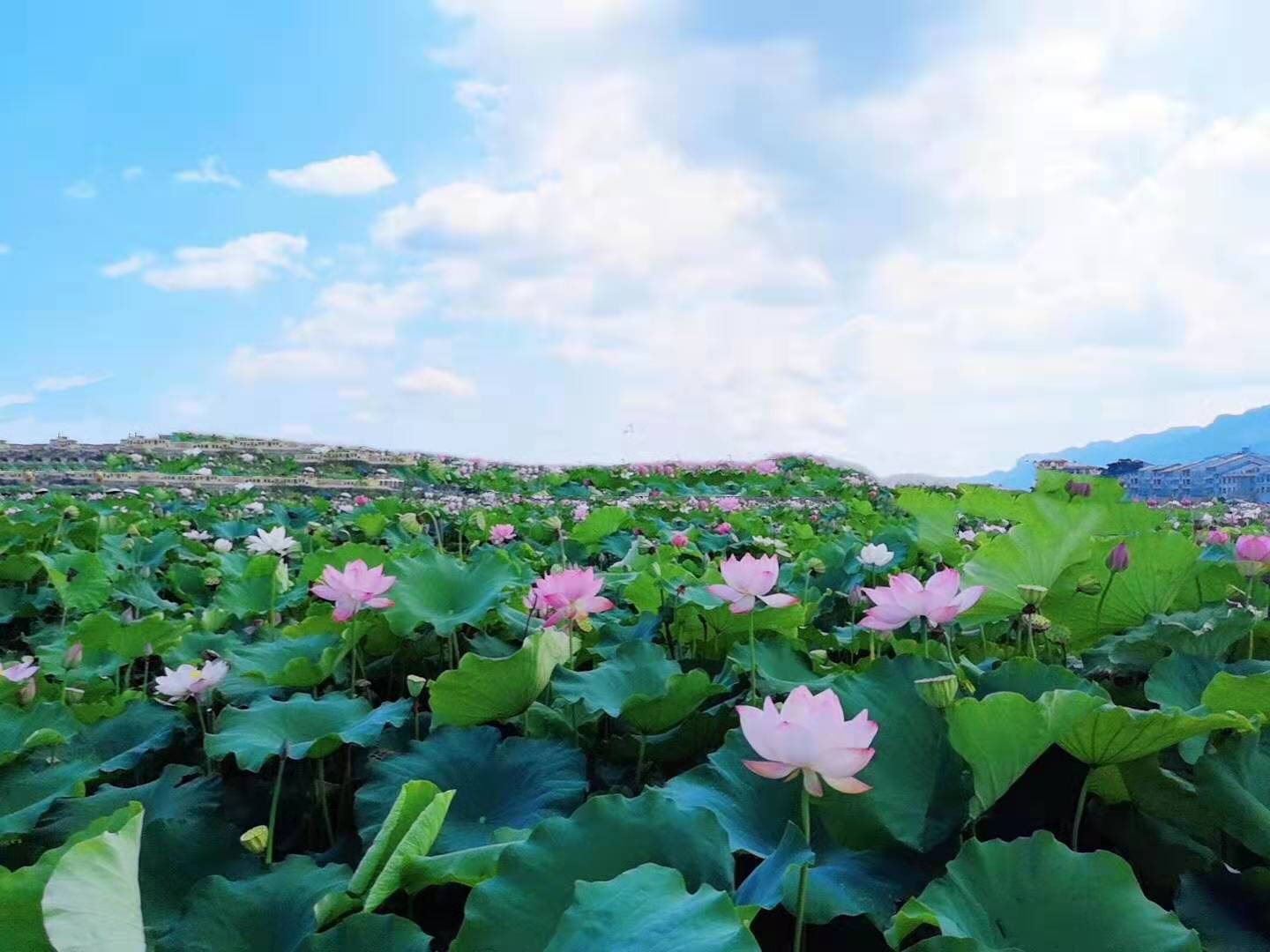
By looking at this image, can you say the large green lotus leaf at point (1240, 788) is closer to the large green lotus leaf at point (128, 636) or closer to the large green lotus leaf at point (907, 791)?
the large green lotus leaf at point (907, 791)

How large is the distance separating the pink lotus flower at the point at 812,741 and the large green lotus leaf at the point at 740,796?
152mm

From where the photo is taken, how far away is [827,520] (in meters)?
4.76

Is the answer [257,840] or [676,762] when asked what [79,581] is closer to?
[257,840]

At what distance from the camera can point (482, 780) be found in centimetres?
103

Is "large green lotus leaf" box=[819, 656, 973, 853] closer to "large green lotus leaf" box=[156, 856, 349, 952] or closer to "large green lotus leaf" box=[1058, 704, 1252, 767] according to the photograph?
"large green lotus leaf" box=[1058, 704, 1252, 767]

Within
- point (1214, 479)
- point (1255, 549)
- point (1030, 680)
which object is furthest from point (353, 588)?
point (1214, 479)

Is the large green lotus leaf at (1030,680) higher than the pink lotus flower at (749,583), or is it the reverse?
the pink lotus flower at (749,583)

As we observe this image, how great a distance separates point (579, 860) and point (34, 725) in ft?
3.08

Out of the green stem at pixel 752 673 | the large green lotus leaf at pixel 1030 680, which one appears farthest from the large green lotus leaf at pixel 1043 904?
the green stem at pixel 752 673

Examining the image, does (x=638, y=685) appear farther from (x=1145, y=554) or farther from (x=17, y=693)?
(x=17, y=693)

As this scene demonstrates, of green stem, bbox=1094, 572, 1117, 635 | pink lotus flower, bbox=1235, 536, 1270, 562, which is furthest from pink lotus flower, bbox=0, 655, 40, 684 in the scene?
pink lotus flower, bbox=1235, 536, 1270, 562

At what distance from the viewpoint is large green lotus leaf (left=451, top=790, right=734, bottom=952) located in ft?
2.09

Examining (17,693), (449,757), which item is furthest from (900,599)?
(17,693)

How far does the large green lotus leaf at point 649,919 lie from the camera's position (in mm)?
549
